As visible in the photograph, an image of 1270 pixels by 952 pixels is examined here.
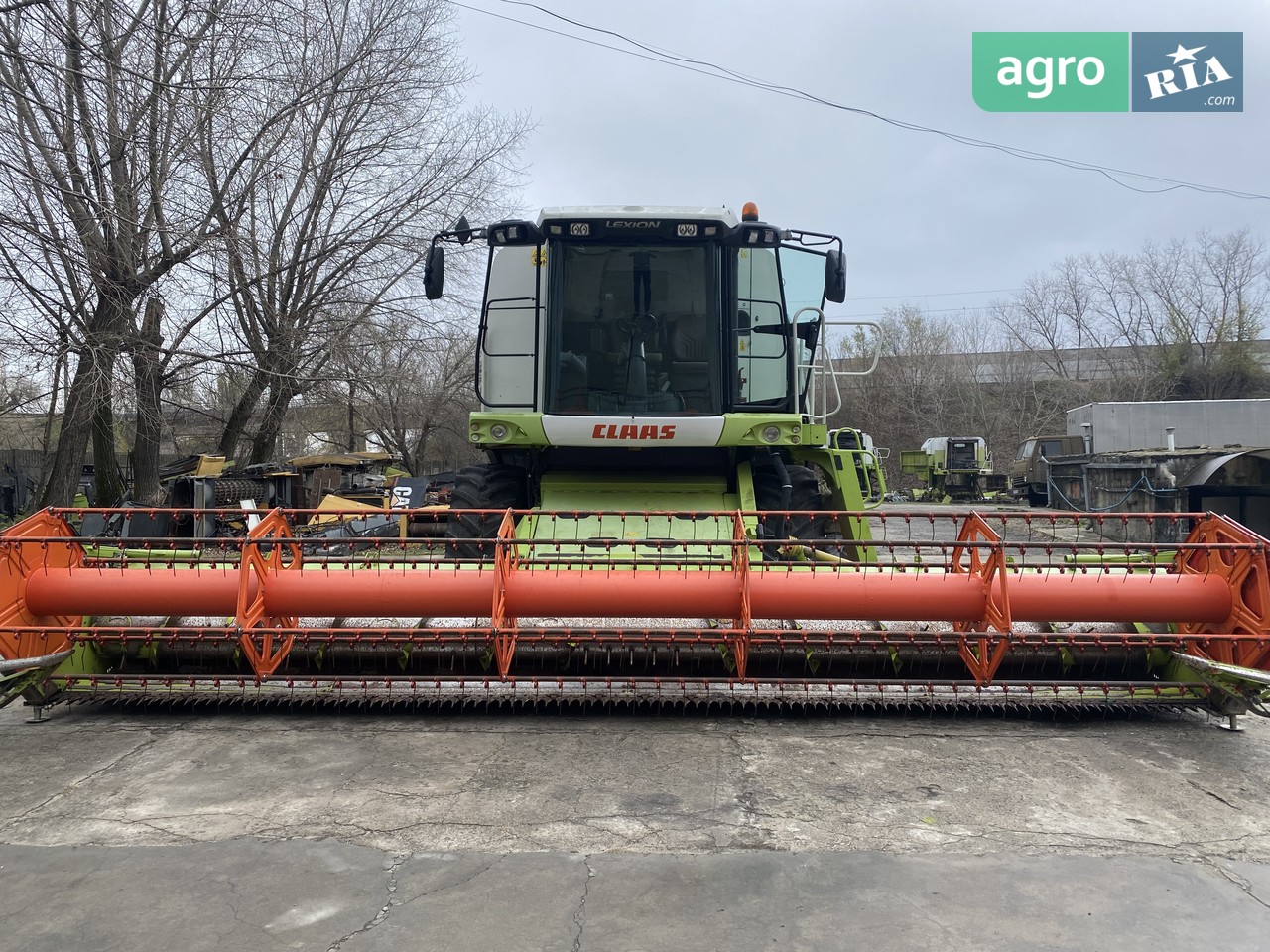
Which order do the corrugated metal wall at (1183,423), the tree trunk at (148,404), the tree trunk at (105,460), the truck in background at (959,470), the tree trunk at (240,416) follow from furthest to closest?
the truck in background at (959,470) → the corrugated metal wall at (1183,423) → the tree trunk at (240,416) → the tree trunk at (105,460) → the tree trunk at (148,404)

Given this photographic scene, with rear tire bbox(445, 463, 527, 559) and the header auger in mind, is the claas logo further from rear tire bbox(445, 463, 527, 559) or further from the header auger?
Result: the header auger

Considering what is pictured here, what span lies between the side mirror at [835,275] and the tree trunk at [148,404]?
10951 millimetres


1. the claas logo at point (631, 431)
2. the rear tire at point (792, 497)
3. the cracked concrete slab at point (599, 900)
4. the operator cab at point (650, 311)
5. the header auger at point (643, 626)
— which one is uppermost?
the operator cab at point (650, 311)

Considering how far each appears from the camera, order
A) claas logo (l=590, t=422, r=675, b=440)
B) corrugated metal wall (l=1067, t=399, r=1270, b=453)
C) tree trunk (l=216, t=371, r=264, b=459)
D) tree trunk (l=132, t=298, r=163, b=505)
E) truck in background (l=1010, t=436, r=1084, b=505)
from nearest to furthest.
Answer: claas logo (l=590, t=422, r=675, b=440), tree trunk (l=132, t=298, r=163, b=505), tree trunk (l=216, t=371, r=264, b=459), corrugated metal wall (l=1067, t=399, r=1270, b=453), truck in background (l=1010, t=436, r=1084, b=505)

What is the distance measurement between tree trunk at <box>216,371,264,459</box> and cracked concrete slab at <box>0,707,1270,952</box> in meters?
13.6

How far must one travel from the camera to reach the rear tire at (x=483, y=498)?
603 centimetres

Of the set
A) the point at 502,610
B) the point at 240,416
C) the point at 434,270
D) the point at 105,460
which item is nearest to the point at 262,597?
the point at 502,610

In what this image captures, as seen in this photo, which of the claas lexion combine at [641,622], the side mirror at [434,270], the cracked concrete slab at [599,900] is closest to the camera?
the cracked concrete slab at [599,900]

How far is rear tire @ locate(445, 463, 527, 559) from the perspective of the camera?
19.8 feet

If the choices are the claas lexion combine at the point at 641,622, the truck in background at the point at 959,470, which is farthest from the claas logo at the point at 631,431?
the truck in background at the point at 959,470

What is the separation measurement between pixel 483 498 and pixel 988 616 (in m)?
3.76

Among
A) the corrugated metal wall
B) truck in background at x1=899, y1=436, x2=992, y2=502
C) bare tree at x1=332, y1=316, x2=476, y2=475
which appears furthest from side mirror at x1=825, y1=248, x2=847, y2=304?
truck in background at x1=899, y1=436, x2=992, y2=502

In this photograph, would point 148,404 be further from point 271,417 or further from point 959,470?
point 959,470

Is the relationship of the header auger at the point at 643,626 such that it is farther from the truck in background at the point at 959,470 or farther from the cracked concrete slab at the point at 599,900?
the truck in background at the point at 959,470
